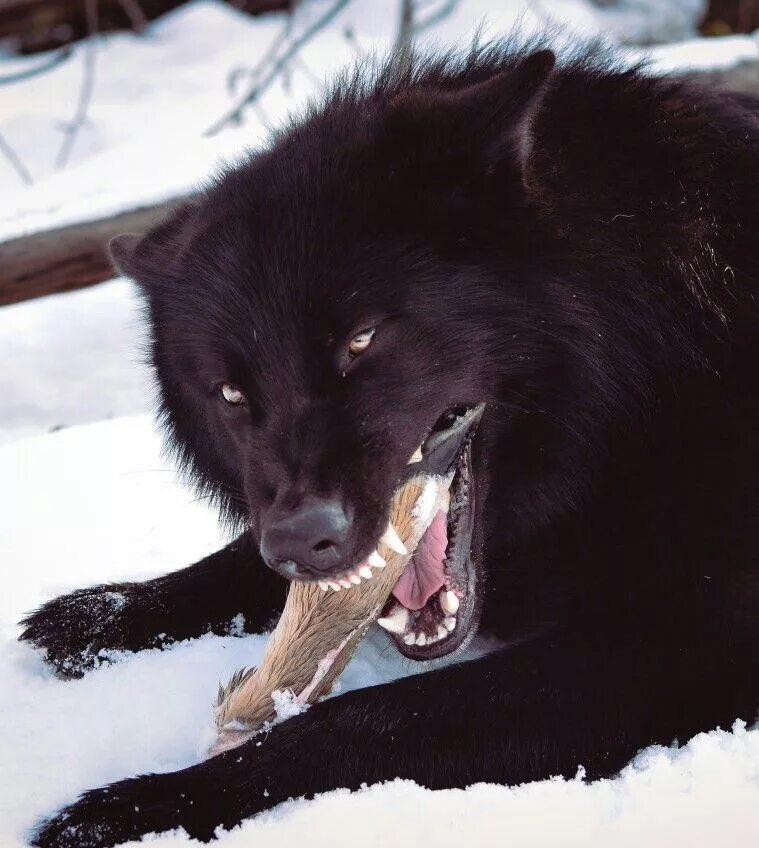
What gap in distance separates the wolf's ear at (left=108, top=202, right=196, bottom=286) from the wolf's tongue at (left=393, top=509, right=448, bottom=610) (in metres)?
0.85

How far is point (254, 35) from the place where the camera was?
9.95m

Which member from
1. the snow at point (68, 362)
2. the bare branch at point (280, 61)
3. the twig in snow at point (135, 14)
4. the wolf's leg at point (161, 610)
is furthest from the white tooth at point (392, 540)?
the twig in snow at point (135, 14)

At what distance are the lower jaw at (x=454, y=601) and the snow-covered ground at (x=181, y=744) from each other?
30 cm

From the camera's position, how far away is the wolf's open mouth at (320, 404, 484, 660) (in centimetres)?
218

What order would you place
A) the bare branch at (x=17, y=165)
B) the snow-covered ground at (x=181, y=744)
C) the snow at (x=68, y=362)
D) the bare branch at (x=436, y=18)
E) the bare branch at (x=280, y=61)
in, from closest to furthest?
the snow-covered ground at (x=181, y=744) → the snow at (x=68, y=362) → the bare branch at (x=280, y=61) → the bare branch at (x=436, y=18) → the bare branch at (x=17, y=165)

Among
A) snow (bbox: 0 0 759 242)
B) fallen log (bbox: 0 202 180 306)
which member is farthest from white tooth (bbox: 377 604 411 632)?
snow (bbox: 0 0 759 242)

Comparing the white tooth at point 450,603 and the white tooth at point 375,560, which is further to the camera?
the white tooth at point 450,603

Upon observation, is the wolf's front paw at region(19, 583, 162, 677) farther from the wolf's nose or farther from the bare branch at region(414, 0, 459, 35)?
the bare branch at region(414, 0, 459, 35)

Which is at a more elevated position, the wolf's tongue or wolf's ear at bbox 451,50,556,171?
wolf's ear at bbox 451,50,556,171

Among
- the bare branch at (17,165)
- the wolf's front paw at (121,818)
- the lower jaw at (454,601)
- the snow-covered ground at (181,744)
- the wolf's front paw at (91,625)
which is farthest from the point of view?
the bare branch at (17,165)

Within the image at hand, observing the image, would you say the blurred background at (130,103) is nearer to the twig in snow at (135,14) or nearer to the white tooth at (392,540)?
the twig in snow at (135,14)

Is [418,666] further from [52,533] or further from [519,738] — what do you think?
[52,533]

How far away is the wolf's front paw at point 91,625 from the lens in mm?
2594

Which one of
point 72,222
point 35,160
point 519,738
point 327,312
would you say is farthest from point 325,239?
point 35,160
